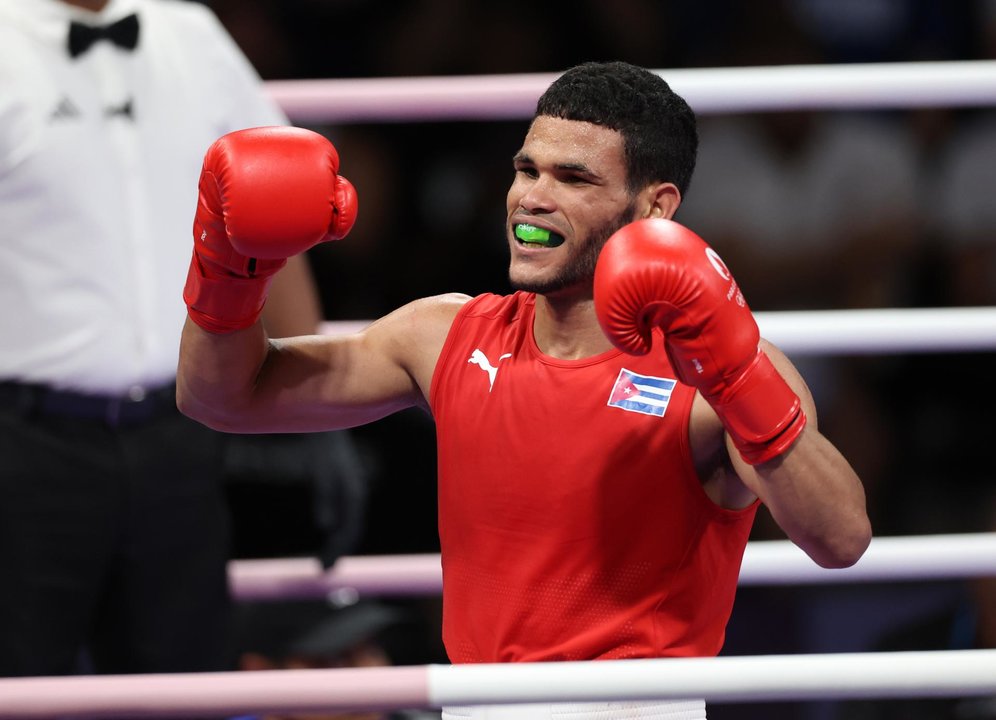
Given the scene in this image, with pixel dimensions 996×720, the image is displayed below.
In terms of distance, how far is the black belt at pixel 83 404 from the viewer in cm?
207

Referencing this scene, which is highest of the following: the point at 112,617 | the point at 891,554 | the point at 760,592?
the point at 891,554

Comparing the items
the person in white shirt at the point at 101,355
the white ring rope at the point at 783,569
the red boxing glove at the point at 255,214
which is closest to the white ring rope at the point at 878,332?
the white ring rope at the point at 783,569

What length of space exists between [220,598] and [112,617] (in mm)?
167

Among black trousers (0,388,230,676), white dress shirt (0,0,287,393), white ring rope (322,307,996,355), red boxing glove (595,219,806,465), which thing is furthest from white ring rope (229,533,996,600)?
red boxing glove (595,219,806,465)

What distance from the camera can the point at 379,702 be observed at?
1.27 m

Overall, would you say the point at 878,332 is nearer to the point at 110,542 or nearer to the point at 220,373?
the point at 220,373

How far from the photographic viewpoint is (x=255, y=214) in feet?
5.08

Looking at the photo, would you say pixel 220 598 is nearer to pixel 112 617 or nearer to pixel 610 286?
pixel 112 617

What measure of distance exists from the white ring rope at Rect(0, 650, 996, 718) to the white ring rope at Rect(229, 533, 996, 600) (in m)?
0.68

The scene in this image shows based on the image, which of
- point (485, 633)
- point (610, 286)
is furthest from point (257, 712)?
point (610, 286)

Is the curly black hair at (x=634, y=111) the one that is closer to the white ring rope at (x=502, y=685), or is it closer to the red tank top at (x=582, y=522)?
the red tank top at (x=582, y=522)

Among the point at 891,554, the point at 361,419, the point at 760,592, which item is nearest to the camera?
the point at 361,419

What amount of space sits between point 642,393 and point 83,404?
0.91m

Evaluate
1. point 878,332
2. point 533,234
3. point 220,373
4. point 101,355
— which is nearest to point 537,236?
point 533,234
